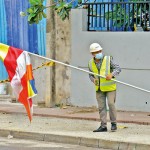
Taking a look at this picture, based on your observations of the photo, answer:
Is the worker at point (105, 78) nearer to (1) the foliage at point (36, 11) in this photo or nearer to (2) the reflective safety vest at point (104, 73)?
(2) the reflective safety vest at point (104, 73)

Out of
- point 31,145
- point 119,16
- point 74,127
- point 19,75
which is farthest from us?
point 119,16

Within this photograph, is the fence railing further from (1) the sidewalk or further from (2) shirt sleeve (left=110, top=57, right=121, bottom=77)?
(2) shirt sleeve (left=110, top=57, right=121, bottom=77)

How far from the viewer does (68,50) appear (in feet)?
49.6

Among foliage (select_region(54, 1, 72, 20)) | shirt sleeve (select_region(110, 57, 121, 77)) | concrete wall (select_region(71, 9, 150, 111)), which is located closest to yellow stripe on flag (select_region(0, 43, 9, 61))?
shirt sleeve (select_region(110, 57, 121, 77))

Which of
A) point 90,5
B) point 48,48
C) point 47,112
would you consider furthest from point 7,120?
point 90,5

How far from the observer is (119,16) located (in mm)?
14695

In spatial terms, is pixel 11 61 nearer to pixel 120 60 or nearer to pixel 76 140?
pixel 76 140

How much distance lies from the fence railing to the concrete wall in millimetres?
267

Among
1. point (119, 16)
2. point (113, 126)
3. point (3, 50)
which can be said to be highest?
point (119, 16)

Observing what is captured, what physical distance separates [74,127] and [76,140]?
123cm

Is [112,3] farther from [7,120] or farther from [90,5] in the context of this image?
[7,120]

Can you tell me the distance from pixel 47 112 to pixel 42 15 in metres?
2.22

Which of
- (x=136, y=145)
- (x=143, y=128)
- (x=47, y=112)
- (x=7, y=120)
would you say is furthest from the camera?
(x=47, y=112)

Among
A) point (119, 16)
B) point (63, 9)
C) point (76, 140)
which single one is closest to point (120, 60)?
point (119, 16)
